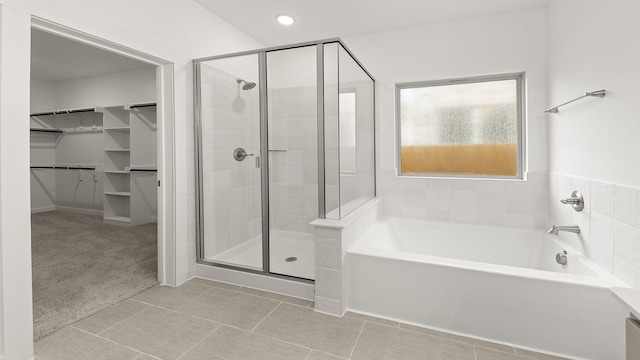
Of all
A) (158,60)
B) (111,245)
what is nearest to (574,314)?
(158,60)

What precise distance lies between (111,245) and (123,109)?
2442 millimetres

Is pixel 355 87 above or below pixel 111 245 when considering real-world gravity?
above

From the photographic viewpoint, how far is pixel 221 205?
2.71m

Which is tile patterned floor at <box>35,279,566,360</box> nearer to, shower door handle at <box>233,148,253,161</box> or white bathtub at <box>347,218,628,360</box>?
white bathtub at <box>347,218,628,360</box>

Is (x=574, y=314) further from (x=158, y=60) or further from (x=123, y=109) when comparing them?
(x=123, y=109)

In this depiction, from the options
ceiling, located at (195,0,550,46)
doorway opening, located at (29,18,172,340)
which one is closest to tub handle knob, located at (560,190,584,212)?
ceiling, located at (195,0,550,46)

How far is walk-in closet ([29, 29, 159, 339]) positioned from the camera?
264cm

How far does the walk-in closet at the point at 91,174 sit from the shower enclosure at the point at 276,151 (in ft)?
2.80

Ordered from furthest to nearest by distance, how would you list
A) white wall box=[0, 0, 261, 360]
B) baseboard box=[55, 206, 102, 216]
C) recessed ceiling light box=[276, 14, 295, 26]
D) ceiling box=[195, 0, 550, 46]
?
1. baseboard box=[55, 206, 102, 216]
2. recessed ceiling light box=[276, 14, 295, 26]
3. ceiling box=[195, 0, 550, 46]
4. white wall box=[0, 0, 261, 360]

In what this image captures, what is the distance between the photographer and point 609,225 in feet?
5.69

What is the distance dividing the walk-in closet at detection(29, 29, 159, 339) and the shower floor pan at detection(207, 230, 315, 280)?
69cm

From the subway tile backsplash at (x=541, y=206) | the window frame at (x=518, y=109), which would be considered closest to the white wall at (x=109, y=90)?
the window frame at (x=518, y=109)

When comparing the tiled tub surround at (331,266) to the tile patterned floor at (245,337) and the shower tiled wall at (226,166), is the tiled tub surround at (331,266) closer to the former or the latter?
the tile patterned floor at (245,337)

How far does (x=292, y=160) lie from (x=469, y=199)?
5.77 ft
